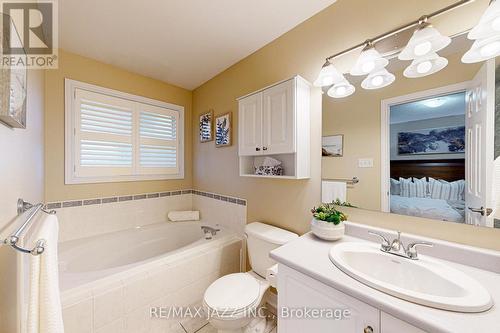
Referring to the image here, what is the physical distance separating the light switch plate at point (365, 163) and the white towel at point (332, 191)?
164mm

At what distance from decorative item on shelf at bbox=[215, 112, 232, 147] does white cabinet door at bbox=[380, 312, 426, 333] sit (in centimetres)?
184

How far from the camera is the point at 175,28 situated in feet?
5.25

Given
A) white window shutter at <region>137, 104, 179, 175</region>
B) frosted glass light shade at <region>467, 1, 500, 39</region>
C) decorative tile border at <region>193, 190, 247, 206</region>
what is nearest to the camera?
frosted glass light shade at <region>467, 1, 500, 39</region>

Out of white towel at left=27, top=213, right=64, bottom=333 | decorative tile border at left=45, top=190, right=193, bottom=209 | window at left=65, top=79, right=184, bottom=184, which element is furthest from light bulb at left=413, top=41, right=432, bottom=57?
decorative tile border at left=45, top=190, right=193, bottom=209

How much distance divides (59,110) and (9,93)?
146 centimetres

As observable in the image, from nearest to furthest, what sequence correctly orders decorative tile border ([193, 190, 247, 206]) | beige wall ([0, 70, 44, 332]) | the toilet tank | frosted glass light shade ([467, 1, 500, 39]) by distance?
beige wall ([0, 70, 44, 332]) → frosted glass light shade ([467, 1, 500, 39]) → the toilet tank → decorative tile border ([193, 190, 247, 206])

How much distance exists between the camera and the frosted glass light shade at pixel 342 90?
129cm

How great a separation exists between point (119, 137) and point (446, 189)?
110 inches

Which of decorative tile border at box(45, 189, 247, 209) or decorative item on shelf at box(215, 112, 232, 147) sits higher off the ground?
decorative item on shelf at box(215, 112, 232, 147)

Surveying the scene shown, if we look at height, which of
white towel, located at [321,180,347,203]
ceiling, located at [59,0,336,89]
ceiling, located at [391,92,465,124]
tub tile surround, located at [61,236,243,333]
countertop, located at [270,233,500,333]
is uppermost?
ceiling, located at [59,0,336,89]

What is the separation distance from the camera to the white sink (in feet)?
2.10

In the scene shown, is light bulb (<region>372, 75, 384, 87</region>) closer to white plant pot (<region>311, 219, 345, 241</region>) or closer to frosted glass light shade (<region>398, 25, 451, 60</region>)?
frosted glass light shade (<region>398, 25, 451, 60</region>)

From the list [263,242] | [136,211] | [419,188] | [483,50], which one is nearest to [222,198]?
[263,242]

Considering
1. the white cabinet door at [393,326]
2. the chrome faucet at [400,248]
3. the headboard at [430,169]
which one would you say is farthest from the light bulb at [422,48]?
the white cabinet door at [393,326]
